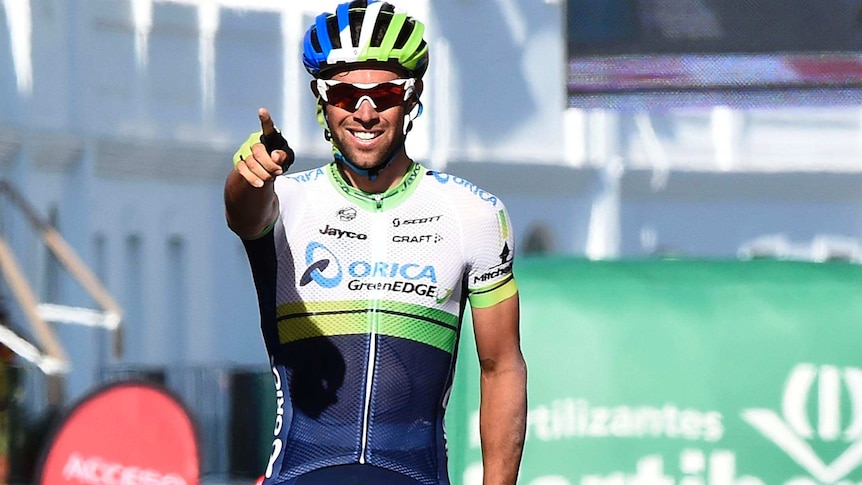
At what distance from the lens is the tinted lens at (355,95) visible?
15.3 feet

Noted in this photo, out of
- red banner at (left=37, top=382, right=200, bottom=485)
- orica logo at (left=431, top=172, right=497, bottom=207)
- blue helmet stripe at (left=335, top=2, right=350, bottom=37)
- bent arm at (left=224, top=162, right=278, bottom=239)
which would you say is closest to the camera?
bent arm at (left=224, top=162, right=278, bottom=239)

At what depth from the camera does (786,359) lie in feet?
28.2

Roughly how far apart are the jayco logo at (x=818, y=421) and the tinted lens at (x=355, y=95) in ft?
14.0

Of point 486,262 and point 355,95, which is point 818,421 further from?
point 355,95

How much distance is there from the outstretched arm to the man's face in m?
0.23

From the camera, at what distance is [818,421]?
8477 millimetres

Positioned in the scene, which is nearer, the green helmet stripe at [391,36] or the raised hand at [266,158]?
the raised hand at [266,158]

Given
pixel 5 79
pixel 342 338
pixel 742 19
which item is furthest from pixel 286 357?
pixel 5 79

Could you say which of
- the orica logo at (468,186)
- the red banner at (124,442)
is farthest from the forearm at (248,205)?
the red banner at (124,442)

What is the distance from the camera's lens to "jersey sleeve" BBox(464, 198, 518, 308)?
15.8 ft

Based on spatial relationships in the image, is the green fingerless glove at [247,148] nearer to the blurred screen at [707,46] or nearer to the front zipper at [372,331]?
the front zipper at [372,331]

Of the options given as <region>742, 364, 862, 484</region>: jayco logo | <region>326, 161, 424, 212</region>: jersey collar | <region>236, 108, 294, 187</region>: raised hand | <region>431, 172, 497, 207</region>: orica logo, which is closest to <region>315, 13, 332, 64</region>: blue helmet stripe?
<region>326, 161, 424, 212</region>: jersey collar

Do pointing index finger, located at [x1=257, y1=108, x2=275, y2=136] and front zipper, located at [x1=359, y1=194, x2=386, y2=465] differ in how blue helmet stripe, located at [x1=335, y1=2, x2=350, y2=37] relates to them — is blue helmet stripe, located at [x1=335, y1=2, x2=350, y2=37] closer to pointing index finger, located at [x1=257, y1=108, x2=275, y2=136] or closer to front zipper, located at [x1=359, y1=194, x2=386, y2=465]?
front zipper, located at [x1=359, y1=194, x2=386, y2=465]

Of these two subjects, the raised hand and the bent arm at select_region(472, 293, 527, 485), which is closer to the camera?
the raised hand
